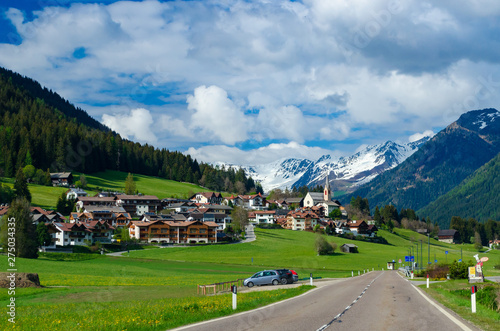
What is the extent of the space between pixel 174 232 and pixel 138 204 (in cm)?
4135

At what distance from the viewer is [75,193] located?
16012 centimetres

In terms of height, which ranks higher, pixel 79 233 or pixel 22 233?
pixel 22 233

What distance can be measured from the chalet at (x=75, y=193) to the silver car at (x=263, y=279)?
124 m

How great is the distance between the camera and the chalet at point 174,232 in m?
130

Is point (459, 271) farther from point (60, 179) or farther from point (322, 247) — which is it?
point (60, 179)

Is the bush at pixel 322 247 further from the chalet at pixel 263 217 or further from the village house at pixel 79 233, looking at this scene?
the chalet at pixel 263 217

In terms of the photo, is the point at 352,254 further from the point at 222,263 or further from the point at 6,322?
the point at 6,322

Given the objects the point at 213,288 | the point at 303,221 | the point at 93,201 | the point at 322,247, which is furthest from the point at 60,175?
the point at 213,288

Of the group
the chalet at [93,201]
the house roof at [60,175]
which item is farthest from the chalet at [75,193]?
the house roof at [60,175]

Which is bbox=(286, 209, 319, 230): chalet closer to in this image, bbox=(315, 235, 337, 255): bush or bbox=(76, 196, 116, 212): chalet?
bbox=(315, 235, 337, 255): bush

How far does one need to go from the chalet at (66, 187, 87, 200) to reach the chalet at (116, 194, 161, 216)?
1245 cm

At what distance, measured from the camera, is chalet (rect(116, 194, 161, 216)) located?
166m

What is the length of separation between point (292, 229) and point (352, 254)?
53.7 meters

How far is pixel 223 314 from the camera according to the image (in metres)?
20.3
